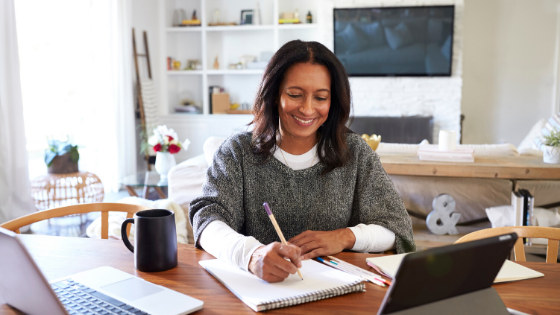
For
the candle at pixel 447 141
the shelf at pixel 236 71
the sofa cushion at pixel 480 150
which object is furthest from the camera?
the shelf at pixel 236 71

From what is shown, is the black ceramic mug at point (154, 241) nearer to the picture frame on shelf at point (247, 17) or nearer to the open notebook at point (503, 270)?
the open notebook at point (503, 270)

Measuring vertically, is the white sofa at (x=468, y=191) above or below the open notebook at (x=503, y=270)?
below

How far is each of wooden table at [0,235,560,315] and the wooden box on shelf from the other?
4.49 meters

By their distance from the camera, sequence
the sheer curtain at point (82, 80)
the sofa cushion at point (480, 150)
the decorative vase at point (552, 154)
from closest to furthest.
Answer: the decorative vase at point (552, 154)
the sofa cushion at point (480, 150)
the sheer curtain at point (82, 80)

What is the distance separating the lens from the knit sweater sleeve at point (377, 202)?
3.73 ft

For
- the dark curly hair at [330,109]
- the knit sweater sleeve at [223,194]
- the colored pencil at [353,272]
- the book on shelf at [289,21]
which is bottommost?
the colored pencil at [353,272]

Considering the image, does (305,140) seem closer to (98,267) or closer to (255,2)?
(98,267)

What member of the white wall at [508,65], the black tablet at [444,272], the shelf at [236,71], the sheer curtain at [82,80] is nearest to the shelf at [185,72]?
the shelf at [236,71]

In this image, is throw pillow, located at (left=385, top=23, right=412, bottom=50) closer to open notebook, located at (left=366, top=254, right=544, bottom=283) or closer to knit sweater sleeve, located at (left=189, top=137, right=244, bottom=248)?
knit sweater sleeve, located at (left=189, top=137, right=244, bottom=248)

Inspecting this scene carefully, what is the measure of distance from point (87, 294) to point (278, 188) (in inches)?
21.8

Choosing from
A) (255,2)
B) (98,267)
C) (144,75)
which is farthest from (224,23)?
(98,267)

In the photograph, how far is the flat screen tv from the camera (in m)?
4.83

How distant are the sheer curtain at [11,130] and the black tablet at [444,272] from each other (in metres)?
3.33

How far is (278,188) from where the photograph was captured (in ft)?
3.99
